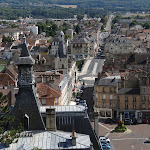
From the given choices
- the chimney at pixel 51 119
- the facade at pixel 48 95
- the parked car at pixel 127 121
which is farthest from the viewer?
the parked car at pixel 127 121

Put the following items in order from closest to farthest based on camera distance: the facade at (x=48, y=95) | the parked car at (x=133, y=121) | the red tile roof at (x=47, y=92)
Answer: the facade at (x=48, y=95) → the red tile roof at (x=47, y=92) → the parked car at (x=133, y=121)

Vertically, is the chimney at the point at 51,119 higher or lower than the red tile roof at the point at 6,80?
higher

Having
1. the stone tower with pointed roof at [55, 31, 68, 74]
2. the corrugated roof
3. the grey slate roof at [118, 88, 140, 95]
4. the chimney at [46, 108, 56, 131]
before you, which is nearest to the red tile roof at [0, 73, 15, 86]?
the stone tower with pointed roof at [55, 31, 68, 74]

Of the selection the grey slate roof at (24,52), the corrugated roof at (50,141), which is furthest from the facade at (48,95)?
the corrugated roof at (50,141)

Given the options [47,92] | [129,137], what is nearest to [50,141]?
[129,137]

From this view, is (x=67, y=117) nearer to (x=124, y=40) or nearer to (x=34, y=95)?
(x=34, y=95)

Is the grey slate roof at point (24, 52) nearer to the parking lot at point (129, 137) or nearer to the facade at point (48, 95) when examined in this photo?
the parking lot at point (129, 137)
